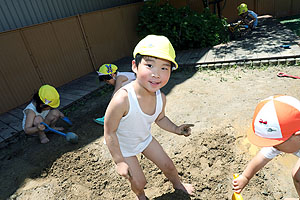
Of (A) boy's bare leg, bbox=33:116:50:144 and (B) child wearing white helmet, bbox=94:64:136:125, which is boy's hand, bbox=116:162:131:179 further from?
(A) boy's bare leg, bbox=33:116:50:144

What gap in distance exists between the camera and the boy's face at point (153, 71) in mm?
1505

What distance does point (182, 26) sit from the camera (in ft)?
22.0

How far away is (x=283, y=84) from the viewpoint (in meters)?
4.03

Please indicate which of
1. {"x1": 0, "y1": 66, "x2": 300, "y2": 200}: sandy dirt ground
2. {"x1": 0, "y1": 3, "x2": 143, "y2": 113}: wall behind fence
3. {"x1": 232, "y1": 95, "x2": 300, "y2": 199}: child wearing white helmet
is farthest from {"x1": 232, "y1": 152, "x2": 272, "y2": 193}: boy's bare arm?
{"x1": 0, "y1": 3, "x2": 143, "y2": 113}: wall behind fence

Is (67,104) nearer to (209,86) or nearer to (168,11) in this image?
(209,86)

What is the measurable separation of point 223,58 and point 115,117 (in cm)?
463

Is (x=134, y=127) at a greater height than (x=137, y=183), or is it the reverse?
(x=134, y=127)

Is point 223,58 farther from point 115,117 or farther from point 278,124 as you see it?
point 115,117

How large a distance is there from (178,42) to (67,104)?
13.7ft

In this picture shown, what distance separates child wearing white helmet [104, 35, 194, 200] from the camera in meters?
1.51

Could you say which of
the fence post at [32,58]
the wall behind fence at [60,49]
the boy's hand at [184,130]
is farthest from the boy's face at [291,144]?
the fence post at [32,58]

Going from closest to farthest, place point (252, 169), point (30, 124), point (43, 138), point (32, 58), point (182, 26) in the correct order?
point (252, 169) → point (30, 124) → point (43, 138) → point (32, 58) → point (182, 26)

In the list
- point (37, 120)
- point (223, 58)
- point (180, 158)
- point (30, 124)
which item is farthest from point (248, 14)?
point (30, 124)

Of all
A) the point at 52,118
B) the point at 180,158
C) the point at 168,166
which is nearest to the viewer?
the point at 168,166
